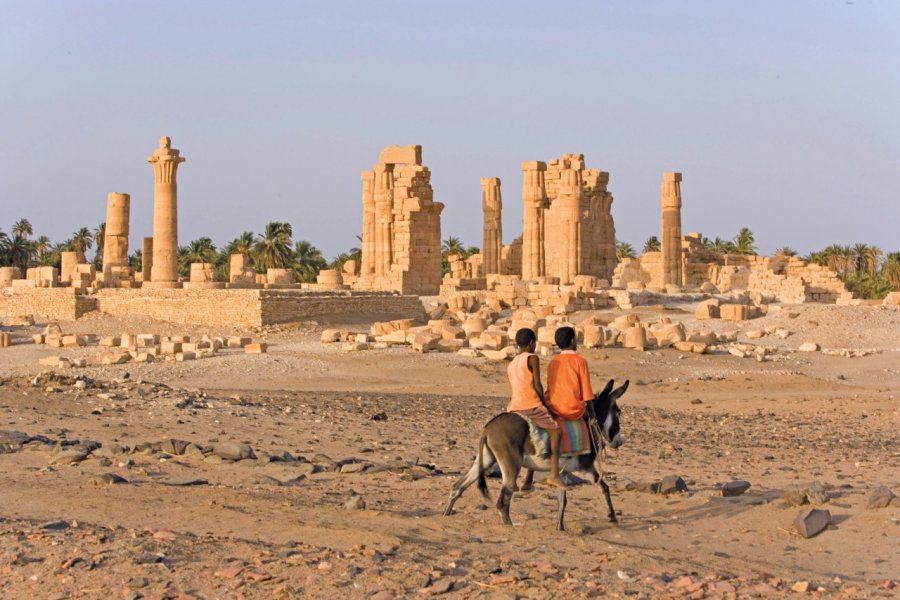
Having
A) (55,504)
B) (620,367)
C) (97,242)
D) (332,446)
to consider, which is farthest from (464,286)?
(97,242)

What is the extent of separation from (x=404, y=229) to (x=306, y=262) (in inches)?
954

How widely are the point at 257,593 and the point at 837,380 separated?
17004mm

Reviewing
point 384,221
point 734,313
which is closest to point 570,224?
point 384,221

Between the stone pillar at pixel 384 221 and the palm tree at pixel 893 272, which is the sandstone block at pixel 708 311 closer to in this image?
the stone pillar at pixel 384 221

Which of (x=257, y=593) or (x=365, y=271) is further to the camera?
(x=365, y=271)

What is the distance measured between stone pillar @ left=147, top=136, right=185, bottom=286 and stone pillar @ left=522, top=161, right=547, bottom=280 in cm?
1164

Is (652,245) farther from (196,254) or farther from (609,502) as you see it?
(609,502)

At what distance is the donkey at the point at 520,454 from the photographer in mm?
7988

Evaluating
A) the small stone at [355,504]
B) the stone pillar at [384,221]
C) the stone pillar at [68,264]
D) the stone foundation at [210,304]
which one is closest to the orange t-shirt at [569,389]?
the small stone at [355,504]

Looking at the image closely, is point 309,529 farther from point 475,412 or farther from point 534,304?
point 534,304

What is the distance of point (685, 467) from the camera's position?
38.2 feet

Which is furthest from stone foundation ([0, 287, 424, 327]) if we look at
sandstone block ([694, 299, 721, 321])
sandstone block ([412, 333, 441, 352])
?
sandstone block ([694, 299, 721, 321])

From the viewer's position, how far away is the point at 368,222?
40.1 m

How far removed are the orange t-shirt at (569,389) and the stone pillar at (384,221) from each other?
29333 millimetres
